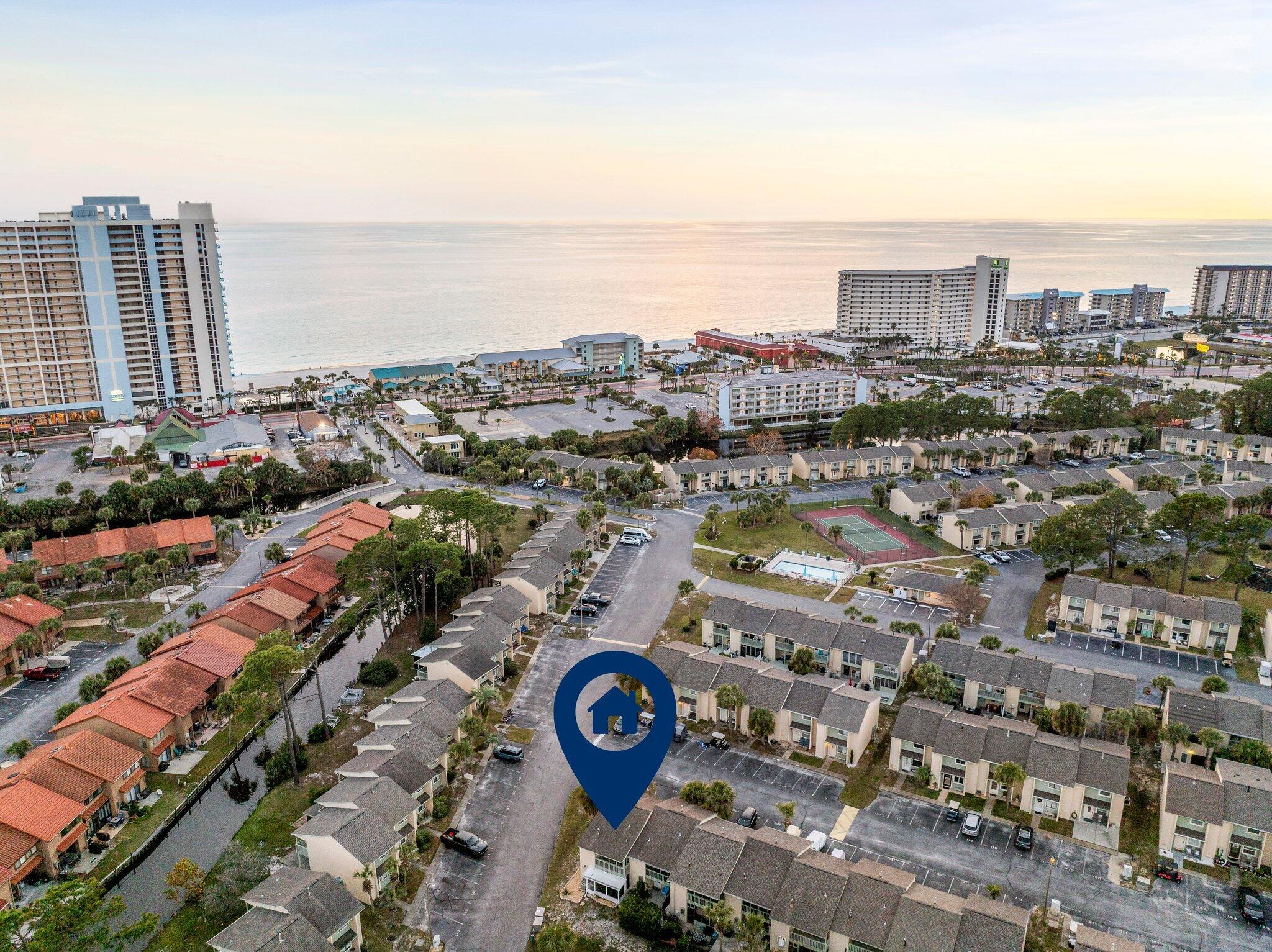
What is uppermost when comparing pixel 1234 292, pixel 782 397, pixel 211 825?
pixel 1234 292

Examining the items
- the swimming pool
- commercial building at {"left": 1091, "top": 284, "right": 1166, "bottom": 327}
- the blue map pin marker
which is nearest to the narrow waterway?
the blue map pin marker

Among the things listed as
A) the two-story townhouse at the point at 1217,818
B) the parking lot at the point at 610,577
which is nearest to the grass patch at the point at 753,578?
the parking lot at the point at 610,577

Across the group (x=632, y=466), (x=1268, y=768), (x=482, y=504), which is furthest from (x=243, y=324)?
(x=1268, y=768)

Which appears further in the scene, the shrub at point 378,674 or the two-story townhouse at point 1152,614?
the two-story townhouse at point 1152,614

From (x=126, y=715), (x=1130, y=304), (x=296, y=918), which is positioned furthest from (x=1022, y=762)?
(x=1130, y=304)

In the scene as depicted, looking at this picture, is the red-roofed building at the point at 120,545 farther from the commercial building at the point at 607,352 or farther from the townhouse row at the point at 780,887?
the commercial building at the point at 607,352

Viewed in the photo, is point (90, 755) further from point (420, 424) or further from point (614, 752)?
point (420, 424)

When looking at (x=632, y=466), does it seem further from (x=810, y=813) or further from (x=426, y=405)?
(x=810, y=813)
